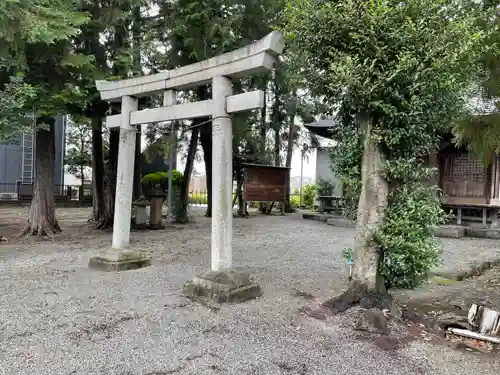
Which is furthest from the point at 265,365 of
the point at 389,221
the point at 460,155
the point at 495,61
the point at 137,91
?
the point at 460,155

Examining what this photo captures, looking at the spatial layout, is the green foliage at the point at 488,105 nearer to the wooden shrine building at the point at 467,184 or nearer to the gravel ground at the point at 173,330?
the gravel ground at the point at 173,330

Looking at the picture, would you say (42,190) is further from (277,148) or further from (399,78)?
(277,148)

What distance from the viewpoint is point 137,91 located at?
554cm

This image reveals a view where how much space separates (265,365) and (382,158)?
86.0 inches

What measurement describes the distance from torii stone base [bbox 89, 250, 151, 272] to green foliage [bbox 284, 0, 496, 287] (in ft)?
10.9

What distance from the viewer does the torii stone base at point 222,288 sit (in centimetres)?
409

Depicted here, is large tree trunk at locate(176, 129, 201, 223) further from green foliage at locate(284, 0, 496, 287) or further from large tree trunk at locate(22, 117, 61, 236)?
green foliage at locate(284, 0, 496, 287)

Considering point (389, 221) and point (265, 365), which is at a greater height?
point (389, 221)

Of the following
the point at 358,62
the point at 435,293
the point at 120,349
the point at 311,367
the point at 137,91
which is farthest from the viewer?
the point at 137,91

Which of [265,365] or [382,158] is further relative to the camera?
[382,158]

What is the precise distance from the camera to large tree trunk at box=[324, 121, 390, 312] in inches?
149

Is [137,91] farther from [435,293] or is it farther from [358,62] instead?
[435,293]

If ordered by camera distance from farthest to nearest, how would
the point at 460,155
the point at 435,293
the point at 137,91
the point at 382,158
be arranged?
the point at 460,155, the point at 137,91, the point at 435,293, the point at 382,158

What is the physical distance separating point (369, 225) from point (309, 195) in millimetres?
15092
